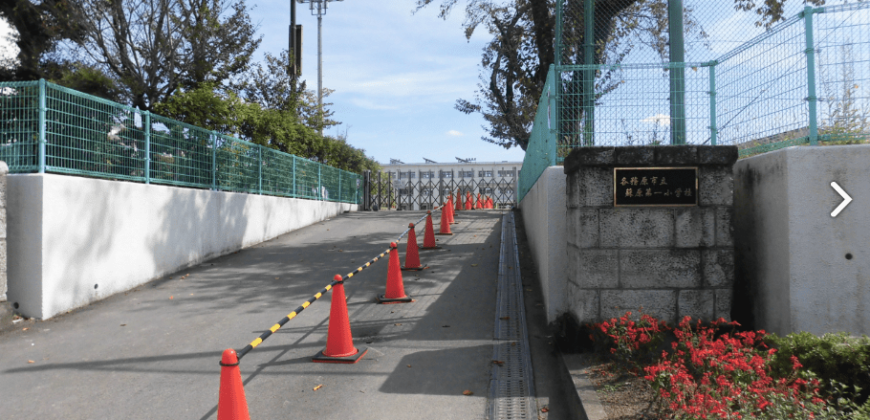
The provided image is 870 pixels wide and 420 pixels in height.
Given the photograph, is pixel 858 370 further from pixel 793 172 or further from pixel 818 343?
→ pixel 793 172

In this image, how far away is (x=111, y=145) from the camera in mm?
8570

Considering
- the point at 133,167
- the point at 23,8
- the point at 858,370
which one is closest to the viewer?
the point at 858,370

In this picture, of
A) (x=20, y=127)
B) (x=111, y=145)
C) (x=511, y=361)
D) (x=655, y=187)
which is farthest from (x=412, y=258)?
(x=20, y=127)

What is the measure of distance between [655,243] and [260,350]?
431 cm

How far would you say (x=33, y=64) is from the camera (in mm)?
14086

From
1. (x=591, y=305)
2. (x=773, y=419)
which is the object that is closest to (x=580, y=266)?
(x=591, y=305)

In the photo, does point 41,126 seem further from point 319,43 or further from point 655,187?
point 319,43

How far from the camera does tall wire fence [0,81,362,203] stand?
7.20 meters

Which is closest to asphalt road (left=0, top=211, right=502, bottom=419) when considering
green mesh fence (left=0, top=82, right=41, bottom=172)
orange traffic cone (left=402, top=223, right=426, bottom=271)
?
orange traffic cone (left=402, top=223, right=426, bottom=271)

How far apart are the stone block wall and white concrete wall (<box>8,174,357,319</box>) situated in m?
6.91

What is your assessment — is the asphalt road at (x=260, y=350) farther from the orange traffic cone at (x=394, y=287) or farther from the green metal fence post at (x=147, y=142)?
the green metal fence post at (x=147, y=142)

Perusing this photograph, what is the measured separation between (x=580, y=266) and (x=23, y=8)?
607 inches

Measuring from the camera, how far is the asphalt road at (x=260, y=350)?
439 centimetres

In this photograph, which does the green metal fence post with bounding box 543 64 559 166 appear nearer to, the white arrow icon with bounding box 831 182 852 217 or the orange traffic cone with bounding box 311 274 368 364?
the white arrow icon with bounding box 831 182 852 217
